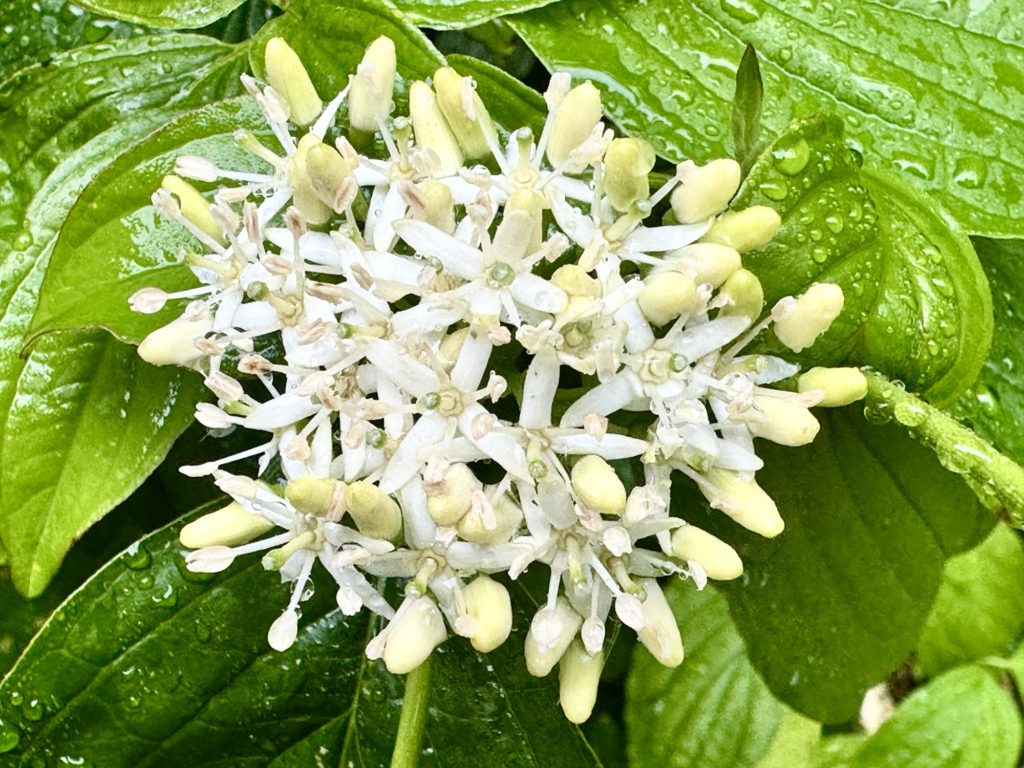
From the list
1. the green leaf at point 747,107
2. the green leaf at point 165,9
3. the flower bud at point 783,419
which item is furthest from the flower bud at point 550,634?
the green leaf at point 165,9

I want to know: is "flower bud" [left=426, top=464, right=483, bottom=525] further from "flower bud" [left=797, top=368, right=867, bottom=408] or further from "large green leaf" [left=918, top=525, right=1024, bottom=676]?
"large green leaf" [left=918, top=525, right=1024, bottom=676]

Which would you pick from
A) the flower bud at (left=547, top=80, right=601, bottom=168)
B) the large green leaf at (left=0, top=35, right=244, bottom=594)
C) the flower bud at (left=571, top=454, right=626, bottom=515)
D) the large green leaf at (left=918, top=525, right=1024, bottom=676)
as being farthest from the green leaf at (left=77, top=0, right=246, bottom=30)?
the large green leaf at (left=918, top=525, right=1024, bottom=676)

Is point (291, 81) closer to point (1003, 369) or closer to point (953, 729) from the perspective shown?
point (1003, 369)

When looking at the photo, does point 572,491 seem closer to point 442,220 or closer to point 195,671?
point 442,220

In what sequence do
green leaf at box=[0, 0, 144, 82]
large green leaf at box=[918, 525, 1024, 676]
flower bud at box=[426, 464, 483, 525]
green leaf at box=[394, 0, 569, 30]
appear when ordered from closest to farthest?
flower bud at box=[426, 464, 483, 525]
green leaf at box=[394, 0, 569, 30]
green leaf at box=[0, 0, 144, 82]
large green leaf at box=[918, 525, 1024, 676]

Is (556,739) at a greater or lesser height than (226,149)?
lesser

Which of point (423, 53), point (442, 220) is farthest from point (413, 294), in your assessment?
point (423, 53)
